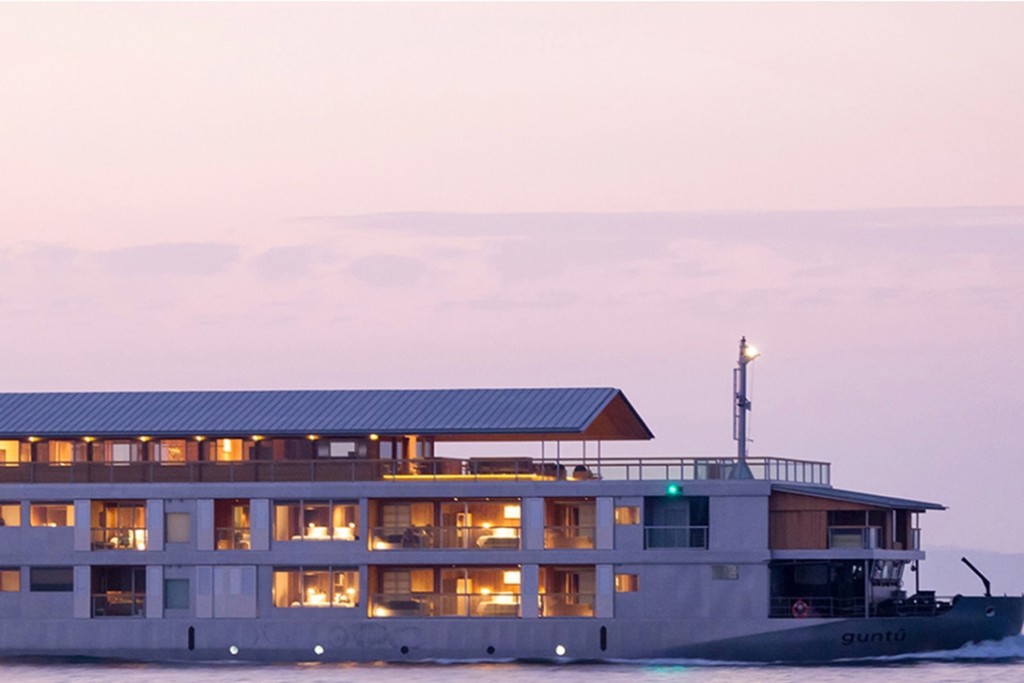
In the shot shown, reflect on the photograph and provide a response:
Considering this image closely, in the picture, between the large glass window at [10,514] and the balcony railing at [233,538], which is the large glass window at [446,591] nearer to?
the balcony railing at [233,538]

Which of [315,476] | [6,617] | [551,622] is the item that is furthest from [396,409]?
[6,617]

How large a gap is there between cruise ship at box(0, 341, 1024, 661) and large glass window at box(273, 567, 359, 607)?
66 millimetres

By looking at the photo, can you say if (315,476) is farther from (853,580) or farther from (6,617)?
(853,580)

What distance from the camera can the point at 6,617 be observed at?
86.3 m

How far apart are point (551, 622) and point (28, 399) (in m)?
21.2

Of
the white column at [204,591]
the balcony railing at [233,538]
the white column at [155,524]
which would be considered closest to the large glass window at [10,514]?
the white column at [155,524]

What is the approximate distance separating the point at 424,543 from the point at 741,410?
11.2m

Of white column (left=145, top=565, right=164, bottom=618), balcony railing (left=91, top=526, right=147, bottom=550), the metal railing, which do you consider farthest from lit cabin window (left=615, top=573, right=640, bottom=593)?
balcony railing (left=91, top=526, right=147, bottom=550)

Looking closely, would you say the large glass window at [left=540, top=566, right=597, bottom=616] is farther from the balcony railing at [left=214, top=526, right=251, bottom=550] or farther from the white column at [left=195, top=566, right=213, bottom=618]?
the white column at [left=195, top=566, right=213, bottom=618]

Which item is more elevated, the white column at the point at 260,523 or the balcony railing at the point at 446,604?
the white column at the point at 260,523

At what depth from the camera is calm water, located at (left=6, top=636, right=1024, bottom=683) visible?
75250 mm

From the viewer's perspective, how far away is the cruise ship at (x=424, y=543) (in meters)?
81.6

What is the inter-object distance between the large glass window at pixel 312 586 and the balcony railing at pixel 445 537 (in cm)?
152

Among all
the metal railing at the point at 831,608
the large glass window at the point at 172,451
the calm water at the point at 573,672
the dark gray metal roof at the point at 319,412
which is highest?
the dark gray metal roof at the point at 319,412
